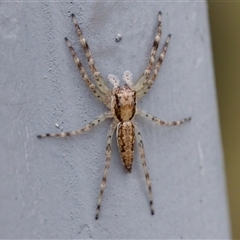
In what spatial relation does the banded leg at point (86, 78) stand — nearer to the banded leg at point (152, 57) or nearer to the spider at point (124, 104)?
the spider at point (124, 104)

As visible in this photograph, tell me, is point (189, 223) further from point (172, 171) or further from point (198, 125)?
point (198, 125)

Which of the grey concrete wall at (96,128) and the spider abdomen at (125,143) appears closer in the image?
the grey concrete wall at (96,128)


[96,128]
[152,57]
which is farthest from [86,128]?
[152,57]

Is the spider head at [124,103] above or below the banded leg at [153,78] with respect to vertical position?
below

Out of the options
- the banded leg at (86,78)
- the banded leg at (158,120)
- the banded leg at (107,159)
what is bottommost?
the banded leg at (107,159)

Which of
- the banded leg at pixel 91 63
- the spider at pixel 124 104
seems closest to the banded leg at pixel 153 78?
the spider at pixel 124 104

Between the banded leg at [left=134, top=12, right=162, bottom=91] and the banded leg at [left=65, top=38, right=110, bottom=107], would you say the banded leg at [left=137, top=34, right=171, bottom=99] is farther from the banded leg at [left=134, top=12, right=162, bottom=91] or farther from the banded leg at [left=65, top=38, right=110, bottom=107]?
the banded leg at [left=65, top=38, right=110, bottom=107]

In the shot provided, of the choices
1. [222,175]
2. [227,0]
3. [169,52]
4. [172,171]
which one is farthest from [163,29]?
[227,0]
